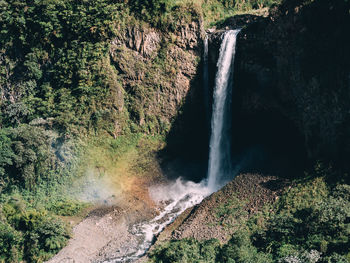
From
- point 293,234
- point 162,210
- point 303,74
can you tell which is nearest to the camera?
point 293,234

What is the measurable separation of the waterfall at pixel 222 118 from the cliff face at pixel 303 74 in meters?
0.70

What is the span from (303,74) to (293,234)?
29.5ft

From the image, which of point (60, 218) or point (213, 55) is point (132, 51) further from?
point (60, 218)

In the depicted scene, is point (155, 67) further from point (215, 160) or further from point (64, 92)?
point (215, 160)

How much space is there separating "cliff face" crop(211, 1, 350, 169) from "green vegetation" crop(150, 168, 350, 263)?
7.30ft

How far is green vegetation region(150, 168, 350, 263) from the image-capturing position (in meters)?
22.7

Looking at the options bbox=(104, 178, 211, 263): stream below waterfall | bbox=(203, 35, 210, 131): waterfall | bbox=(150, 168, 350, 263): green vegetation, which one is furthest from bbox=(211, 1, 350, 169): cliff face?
bbox=(104, 178, 211, 263): stream below waterfall

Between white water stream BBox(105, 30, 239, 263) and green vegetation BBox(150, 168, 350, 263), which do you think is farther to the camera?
white water stream BBox(105, 30, 239, 263)

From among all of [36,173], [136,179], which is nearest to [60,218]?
[36,173]

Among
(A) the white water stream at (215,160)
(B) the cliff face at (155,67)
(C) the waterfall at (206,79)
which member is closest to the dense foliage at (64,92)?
(B) the cliff face at (155,67)

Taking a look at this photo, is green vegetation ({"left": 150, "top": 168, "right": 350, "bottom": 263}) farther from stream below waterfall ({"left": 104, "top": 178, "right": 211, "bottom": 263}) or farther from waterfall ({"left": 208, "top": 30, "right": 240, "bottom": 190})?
waterfall ({"left": 208, "top": 30, "right": 240, "bottom": 190})

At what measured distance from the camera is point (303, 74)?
27.6 meters

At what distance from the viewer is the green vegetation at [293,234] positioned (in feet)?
74.5

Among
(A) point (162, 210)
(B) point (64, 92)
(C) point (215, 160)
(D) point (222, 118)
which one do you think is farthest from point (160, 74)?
(A) point (162, 210)
